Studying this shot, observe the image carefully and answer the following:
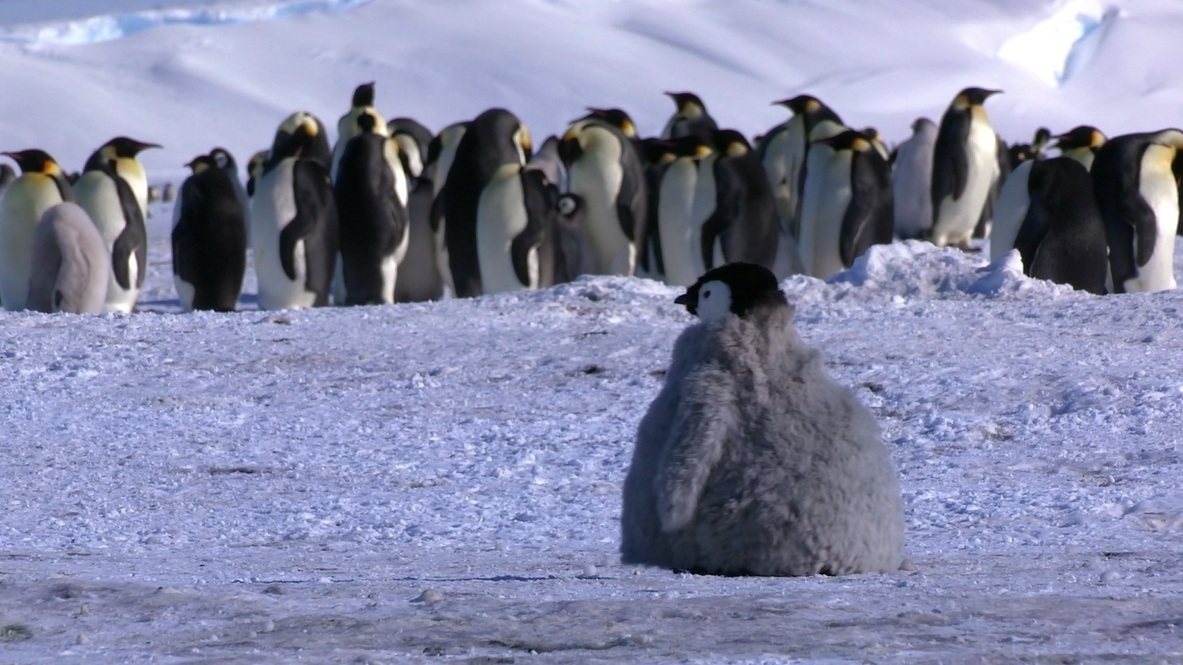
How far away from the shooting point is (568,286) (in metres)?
8.66

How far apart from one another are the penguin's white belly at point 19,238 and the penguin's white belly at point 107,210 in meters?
0.80

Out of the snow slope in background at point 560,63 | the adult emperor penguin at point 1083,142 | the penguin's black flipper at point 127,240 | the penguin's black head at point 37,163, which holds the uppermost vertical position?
the snow slope in background at point 560,63

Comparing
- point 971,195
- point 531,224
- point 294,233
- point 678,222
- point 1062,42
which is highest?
point 1062,42

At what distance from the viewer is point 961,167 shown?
16.1 meters

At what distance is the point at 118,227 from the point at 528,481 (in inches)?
315

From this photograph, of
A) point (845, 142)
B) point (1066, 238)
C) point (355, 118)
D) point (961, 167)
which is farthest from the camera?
point (355, 118)

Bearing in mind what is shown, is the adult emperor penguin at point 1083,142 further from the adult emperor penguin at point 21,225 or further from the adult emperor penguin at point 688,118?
the adult emperor penguin at point 21,225

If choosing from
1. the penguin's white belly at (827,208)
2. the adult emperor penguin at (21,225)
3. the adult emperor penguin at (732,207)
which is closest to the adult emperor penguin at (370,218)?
the adult emperor penguin at (21,225)

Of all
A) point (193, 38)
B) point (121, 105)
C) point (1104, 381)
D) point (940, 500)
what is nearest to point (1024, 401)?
point (1104, 381)

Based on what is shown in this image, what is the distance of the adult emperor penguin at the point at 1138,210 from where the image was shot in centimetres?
1143

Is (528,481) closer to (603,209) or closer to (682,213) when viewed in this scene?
(682,213)

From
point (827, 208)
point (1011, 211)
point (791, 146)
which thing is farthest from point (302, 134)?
point (1011, 211)

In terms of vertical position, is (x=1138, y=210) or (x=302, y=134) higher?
(x=302, y=134)

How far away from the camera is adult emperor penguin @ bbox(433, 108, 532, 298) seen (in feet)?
39.0
